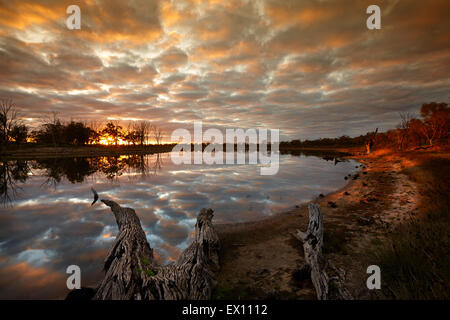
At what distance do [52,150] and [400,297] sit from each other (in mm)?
84348

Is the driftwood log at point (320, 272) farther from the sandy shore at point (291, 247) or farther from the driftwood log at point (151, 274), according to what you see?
the driftwood log at point (151, 274)

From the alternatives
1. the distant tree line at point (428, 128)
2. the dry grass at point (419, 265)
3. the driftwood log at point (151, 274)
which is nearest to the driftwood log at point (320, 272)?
the dry grass at point (419, 265)

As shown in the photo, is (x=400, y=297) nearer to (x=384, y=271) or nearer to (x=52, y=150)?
(x=384, y=271)

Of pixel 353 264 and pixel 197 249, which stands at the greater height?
pixel 197 249

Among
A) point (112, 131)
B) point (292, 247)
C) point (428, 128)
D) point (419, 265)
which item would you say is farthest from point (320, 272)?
point (112, 131)

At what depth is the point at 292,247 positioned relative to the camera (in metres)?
5.94

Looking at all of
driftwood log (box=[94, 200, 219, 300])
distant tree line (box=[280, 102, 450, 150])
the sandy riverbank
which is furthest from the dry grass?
distant tree line (box=[280, 102, 450, 150])

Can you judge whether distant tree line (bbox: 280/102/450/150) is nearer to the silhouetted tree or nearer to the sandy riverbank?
the sandy riverbank

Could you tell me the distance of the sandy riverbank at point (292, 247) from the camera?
4043 mm

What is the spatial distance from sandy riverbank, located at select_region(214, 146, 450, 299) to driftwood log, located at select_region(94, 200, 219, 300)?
→ 0.47 m

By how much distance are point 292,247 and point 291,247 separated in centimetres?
3

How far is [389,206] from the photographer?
381 inches

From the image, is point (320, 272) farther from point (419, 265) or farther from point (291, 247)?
point (419, 265)
